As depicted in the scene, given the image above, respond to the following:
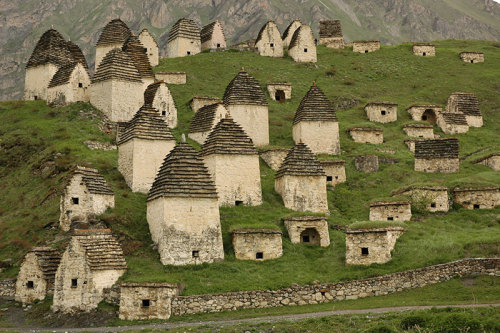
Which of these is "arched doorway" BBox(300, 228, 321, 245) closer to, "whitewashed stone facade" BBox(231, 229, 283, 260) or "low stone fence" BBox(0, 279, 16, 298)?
"whitewashed stone facade" BBox(231, 229, 283, 260)

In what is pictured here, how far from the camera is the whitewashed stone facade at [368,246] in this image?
32656 mm

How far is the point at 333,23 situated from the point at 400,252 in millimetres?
49526

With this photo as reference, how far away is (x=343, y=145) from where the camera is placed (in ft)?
167

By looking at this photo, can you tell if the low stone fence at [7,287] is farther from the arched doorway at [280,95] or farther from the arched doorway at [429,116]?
the arched doorway at [429,116]

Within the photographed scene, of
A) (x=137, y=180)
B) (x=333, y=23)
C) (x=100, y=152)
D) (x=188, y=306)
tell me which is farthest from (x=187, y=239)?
(x=333, y=23)

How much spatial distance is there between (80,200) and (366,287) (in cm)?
1368

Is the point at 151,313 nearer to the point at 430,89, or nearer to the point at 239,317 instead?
the point at 239,317

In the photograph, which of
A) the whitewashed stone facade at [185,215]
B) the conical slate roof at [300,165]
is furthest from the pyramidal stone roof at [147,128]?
the conical slate roof at [300,165]

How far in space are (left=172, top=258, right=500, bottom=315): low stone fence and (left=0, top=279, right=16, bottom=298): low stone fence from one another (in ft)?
31.4

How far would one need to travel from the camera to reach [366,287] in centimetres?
3084

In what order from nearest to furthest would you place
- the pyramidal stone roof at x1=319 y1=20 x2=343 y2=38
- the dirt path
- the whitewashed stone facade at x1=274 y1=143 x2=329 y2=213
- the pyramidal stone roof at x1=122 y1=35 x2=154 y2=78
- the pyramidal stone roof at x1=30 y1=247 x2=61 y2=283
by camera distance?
the dirt path → the pyramidal stone roof at x1=30 y1=247 x2=61 y2=283 → the whitewashed stone facade at x1=274 y1=143 x2=329 y2=213 → the pyramidal stone roof at x1=122 y1=35 x2=154 y2=78 → the pyramidal stone roof at x1=319 y1=20 x2=343 y2=38

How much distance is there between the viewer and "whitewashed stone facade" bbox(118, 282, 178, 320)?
28.7 m

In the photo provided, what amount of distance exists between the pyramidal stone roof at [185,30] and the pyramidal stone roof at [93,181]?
37.7 m

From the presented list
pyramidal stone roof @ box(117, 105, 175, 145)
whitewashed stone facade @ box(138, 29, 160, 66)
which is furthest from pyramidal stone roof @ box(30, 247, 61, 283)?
whitewashed stone facade @ box(138, 29, 160, 66)
